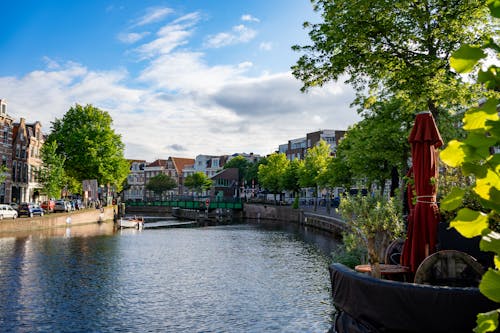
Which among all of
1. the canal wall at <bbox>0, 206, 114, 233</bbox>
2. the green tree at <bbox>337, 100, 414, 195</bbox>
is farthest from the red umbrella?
the canal wall at <bbox>0, 206, 114, 233</bbox>

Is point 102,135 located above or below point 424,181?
above

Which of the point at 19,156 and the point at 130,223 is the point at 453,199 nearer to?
the point at 130,223

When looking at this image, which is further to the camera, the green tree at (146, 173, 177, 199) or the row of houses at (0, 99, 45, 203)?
the green tree at (146, 173, 177, 199)

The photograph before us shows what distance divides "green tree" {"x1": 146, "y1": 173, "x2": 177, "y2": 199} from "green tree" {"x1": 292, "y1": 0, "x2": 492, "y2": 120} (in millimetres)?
103071

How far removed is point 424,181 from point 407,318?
4191 millimetres

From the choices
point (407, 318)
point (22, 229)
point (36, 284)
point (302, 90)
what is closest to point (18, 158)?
point (22, 229)

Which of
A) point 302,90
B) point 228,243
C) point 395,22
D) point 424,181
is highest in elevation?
point 395,22

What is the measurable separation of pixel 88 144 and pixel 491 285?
60.4 meters

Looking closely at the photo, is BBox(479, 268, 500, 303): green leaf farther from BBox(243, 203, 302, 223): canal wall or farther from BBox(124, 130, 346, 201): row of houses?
BBox(124, 130, 346, 201): row of houses

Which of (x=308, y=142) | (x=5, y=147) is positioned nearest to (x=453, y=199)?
(x=5, y=147)

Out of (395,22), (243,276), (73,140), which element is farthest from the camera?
(73,140)

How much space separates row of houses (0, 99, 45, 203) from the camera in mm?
56250

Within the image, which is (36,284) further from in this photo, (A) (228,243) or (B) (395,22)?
(A) (228,243)

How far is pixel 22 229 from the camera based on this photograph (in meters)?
39.0
